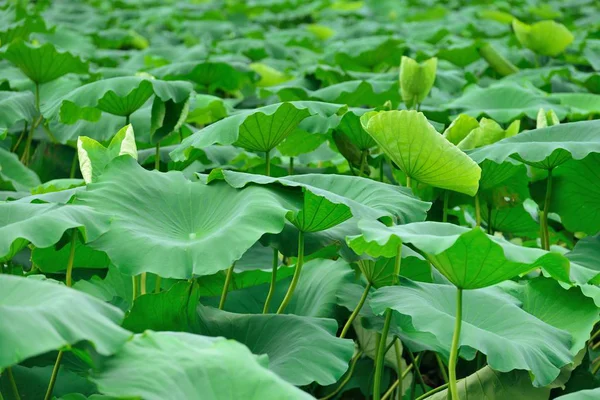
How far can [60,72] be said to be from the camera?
2391mm

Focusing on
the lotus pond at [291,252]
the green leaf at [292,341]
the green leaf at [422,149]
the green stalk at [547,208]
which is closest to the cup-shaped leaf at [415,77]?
the lotus pond at [291,252]

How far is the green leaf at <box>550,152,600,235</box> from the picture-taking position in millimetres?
1713

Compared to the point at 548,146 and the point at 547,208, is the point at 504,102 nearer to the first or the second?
the point at 547,208

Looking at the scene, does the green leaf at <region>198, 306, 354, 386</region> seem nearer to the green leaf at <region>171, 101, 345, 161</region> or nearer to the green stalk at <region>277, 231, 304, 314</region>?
the green stalk at <region>277, 231, 304, 314</region>

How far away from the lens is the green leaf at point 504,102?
228 centimetres

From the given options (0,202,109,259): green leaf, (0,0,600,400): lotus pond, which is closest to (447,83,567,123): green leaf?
(0,0,600,400): lotus pond

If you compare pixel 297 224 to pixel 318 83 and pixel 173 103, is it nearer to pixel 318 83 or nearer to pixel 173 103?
pixel 173 103

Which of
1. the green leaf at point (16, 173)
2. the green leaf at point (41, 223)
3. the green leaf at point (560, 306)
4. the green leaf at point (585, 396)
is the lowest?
the green leaf at point (16, 173)

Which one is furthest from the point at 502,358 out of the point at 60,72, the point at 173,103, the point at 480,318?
the point at 60,72

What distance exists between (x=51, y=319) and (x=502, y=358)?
1.93ft

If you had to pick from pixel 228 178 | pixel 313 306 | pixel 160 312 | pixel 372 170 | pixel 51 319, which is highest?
pixel 51 319

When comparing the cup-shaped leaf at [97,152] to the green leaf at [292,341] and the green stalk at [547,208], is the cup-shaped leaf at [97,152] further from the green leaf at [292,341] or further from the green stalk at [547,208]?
the green stalk at [547,208]

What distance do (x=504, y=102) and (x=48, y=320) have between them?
6.06 feet

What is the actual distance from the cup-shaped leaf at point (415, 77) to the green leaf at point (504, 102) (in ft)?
0.63
